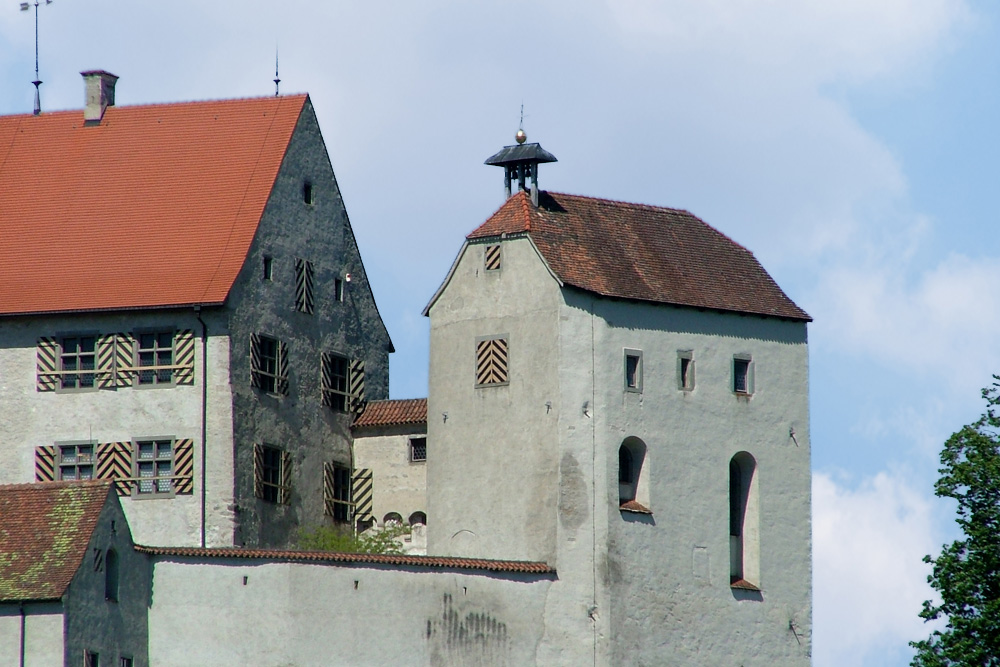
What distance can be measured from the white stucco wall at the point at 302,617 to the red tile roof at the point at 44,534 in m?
2.81

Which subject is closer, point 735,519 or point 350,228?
point 735,519

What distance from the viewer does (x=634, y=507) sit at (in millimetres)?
72438

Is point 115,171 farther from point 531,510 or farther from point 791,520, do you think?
point 791,520

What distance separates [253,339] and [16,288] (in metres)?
6.92

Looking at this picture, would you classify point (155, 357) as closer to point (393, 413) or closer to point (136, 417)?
point (136, 417)

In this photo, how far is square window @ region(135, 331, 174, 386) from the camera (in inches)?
2972

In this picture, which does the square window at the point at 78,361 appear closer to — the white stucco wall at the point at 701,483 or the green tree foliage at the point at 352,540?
the green tree foliage at the point at 352,540

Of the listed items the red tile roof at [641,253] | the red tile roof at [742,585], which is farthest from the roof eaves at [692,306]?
the red tile roof at [742,585]

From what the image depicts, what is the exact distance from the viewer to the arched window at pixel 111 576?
6700 cm

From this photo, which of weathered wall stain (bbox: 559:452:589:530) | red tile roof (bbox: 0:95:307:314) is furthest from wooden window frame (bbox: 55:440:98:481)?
weathered wall stain (bbox: 559:452:589:530)

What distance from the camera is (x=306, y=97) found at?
80562 mm

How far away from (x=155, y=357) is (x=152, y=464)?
2.95 metres

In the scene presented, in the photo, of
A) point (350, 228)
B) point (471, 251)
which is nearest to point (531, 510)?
point (471, 251)

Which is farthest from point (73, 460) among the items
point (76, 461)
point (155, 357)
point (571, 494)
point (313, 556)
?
point (571, 494)
